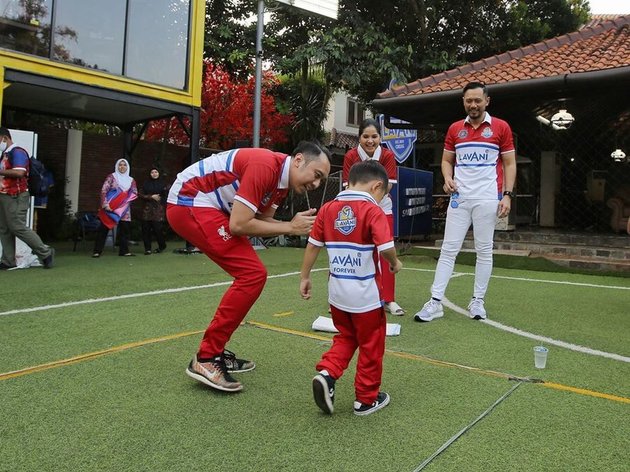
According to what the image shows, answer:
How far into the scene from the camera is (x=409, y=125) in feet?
37.8

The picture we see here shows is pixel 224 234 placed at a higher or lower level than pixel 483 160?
lower

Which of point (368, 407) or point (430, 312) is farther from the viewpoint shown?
point (430, 312)

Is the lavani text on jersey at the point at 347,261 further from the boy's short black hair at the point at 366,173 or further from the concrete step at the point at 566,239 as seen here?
the concrete step at the point at 566,239

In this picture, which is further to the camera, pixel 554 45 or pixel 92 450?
pixel 554 45

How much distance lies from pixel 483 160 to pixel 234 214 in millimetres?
2680

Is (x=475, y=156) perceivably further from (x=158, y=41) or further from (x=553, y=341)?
(x=158, y=41)

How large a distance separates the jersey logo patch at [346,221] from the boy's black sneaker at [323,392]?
691mm

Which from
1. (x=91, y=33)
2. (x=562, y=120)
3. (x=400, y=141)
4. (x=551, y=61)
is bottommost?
(x=400, y=141)

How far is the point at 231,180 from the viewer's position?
286 cm

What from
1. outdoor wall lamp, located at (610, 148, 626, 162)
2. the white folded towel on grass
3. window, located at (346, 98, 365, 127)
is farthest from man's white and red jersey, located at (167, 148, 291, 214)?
window, located at (346, 98, 365, 127)

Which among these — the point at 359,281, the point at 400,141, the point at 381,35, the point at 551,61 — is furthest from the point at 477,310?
the point at 381,35

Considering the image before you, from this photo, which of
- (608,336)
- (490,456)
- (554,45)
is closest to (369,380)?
(490,456)

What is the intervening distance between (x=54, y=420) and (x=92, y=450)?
387 mm

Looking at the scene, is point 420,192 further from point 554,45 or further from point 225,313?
point 225,313
